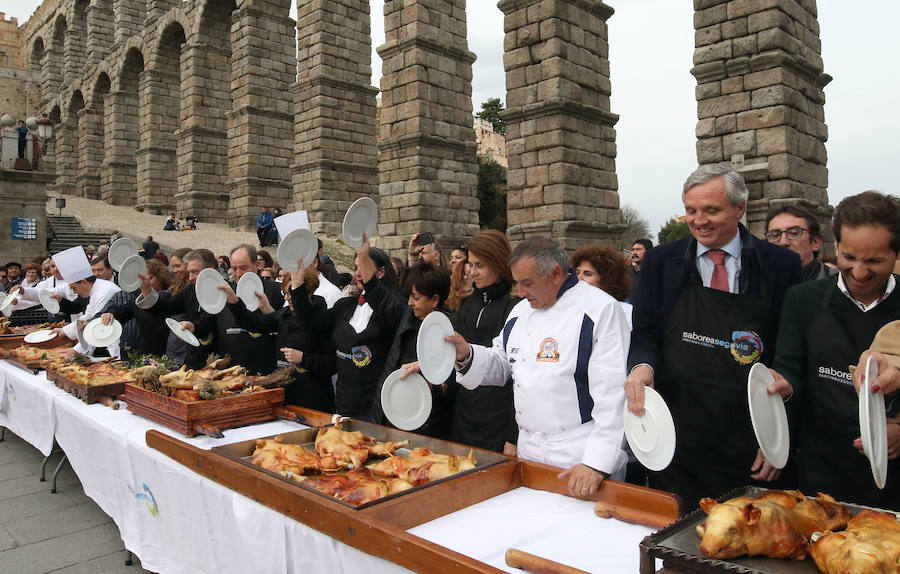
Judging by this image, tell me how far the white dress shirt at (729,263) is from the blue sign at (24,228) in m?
19.1

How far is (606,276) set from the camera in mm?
3643

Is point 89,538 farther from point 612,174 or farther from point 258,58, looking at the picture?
point 258,58

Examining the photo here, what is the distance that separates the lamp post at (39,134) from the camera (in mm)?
16766

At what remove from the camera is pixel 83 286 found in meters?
6.30

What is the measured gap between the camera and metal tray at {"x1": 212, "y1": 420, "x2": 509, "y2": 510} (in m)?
2.05

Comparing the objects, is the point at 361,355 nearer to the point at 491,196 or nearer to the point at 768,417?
the point at 768,417

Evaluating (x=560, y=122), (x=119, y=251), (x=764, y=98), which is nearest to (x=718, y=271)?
(x=119, y=251)

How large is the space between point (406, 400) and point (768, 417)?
144cm

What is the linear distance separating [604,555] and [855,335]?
114 cm

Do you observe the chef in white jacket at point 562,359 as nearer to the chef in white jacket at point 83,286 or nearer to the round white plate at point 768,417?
the round white plate at point 768,417

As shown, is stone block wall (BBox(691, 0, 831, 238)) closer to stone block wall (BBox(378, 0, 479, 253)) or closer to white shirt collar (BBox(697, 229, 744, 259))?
stone block wall (BBox(378, 0, 479, 253))

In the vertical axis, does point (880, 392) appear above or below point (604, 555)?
above

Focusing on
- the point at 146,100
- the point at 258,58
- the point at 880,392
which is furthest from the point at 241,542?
the point at 146,100

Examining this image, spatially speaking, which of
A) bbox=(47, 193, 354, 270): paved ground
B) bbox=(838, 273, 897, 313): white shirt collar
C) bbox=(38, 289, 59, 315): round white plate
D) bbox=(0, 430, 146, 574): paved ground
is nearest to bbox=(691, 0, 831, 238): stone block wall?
bbox=(838, 273, 897, 313): white shirt collar
